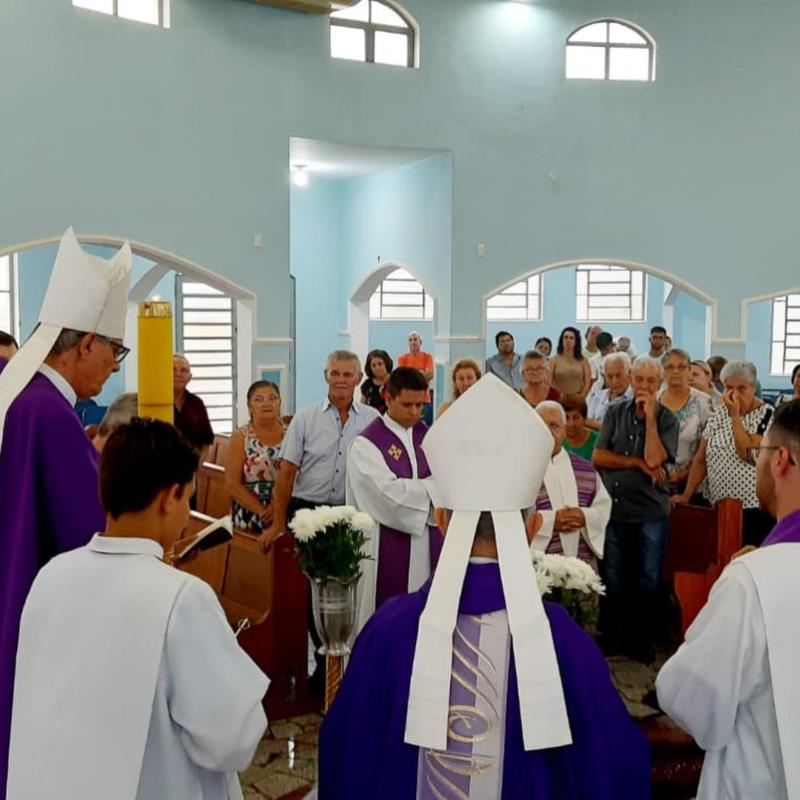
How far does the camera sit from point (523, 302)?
59.6ft

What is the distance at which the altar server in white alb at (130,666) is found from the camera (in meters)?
2.06

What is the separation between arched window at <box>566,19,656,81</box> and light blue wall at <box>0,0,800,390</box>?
0.57 feet

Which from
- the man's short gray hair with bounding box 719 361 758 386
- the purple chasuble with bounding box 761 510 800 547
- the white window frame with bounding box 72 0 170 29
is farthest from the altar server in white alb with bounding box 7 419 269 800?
the white window frame with bounding box 72 0 170 29

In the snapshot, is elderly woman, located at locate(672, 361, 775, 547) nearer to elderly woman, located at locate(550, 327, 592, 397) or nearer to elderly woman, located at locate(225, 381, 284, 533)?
elderly woman, located at locate(225, 381, 284, 533)

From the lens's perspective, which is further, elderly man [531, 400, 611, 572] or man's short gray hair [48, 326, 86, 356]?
elderly man [531, 400, 611, 572]

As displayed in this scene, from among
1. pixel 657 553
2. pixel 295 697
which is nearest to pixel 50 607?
pixel 295 697

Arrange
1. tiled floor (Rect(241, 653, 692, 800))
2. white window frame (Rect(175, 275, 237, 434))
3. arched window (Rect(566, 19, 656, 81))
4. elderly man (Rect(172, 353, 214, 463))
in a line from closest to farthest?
tiled floor (Rect(241, 653, 692, 800)) → elderly man (Rect(172, 353, 214, 463)) → arched window (Rect(566, 19, 656, 81)) → white window frame (Rect(175, 275, 237, 434))

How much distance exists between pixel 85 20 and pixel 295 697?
7.42 meters

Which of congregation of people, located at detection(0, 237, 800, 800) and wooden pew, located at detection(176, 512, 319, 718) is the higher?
congregation of people, located at detection(0, 237, 800, 800)

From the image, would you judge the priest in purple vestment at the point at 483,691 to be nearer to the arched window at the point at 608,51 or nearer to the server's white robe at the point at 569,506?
the server's white robe at the point at 569,506

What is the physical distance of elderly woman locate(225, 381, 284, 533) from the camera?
562 centimetres

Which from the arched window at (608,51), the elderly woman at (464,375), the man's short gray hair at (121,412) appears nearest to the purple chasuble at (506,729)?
the man's short gray hair at (121,412)

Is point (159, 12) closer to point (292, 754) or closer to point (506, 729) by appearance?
point (292, 754)

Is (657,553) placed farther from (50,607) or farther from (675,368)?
(50,607)
